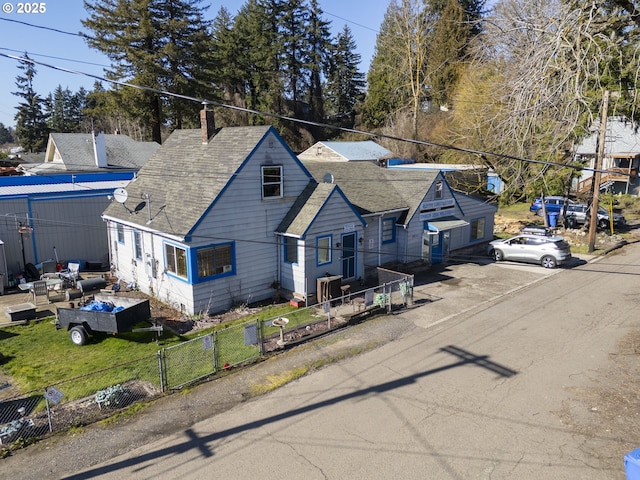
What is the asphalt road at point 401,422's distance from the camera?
8812 millimetres

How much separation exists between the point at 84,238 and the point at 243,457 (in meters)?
18.7

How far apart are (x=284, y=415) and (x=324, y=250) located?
9.24 metres

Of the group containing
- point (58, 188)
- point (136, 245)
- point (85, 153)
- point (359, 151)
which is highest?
point (359, 151)

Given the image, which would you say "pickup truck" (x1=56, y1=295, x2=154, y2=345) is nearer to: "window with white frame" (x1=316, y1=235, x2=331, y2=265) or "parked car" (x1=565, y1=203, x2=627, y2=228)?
"window with white frame" (x1=316, y1=235, x2=331, y2=265)

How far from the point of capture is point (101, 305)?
48.8 feet

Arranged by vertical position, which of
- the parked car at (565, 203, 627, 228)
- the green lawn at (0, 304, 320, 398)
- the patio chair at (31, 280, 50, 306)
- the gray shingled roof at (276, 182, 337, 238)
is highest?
the gray shingled roof at (276, 182, 337, 238)

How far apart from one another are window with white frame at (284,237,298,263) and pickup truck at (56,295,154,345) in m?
6.04

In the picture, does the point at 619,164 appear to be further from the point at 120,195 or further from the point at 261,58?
the point at 120,195

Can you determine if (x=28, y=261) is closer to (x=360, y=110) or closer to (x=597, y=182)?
(x=597, y=182)

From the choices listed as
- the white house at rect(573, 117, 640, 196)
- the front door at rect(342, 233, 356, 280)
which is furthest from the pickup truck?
the white house at rect(573, 117, 640, 196)

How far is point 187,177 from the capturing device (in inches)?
734

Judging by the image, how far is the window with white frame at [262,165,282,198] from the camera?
18.0 metres

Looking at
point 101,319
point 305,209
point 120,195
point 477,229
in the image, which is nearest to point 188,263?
point 101,319

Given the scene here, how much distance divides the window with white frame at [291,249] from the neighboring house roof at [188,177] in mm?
3589
